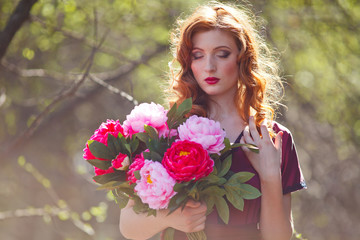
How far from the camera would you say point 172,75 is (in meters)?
2.97

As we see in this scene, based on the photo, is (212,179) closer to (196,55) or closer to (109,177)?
(109,177)

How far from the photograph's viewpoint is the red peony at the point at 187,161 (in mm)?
2141

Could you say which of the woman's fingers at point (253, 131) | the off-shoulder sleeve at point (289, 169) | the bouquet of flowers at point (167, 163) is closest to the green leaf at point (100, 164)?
the bouquet of flowers at point (167, 163)

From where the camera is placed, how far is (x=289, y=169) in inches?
106

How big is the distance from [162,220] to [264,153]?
611 millimetres

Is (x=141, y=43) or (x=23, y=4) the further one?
(x=141, y=43)

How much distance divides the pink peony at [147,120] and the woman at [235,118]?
14.6 inches

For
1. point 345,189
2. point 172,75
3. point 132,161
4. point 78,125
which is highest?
point 172,75

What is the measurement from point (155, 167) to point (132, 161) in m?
0.21

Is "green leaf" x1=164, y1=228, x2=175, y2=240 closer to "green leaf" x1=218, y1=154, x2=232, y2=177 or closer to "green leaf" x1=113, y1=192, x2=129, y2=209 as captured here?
"green leaf" x1=113, y1=192, x2=129, y2=209

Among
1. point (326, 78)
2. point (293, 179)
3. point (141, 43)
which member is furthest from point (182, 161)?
point (141, 43)

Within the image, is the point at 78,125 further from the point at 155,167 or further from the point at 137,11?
the point at 155,167

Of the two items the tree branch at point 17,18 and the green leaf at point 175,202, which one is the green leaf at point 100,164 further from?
the tree branch at point 17,18

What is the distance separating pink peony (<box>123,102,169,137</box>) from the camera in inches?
93.6
